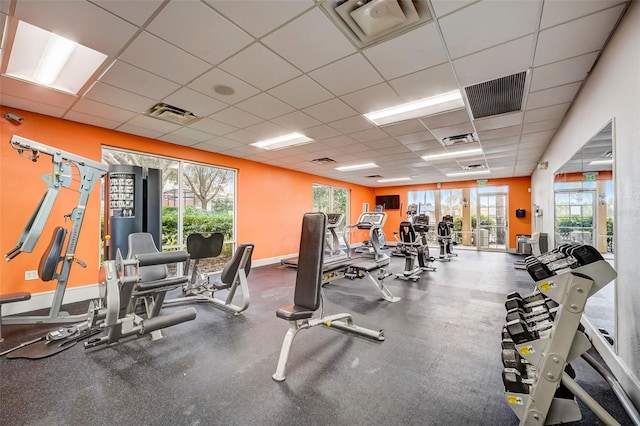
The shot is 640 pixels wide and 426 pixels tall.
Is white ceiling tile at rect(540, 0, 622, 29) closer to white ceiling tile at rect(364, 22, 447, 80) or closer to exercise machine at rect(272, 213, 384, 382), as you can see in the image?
white ceiling tile at rect(364, 22, 447, 80)

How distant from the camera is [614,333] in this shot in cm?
211

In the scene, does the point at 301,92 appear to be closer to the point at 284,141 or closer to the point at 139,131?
the point at 284,141

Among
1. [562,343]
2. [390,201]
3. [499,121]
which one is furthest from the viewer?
[390,201]

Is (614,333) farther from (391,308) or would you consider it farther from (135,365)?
(135,365)

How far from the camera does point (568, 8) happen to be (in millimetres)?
1825

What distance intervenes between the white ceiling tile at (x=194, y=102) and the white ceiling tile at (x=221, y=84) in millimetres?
130

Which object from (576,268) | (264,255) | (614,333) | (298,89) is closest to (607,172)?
(614,333)

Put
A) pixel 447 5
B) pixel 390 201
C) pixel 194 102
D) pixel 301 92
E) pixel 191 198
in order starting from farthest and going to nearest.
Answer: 1. pixel 390 201
2. pixel 191 198
3. pixel 194 102
4. pixel 301 92
5. pixel 447 5

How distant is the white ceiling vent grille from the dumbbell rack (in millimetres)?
1867

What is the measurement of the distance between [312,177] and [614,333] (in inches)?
296

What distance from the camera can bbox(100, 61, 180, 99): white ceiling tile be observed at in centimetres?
260

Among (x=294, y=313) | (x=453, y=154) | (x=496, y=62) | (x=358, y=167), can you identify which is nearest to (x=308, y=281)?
(x=294, y=313)

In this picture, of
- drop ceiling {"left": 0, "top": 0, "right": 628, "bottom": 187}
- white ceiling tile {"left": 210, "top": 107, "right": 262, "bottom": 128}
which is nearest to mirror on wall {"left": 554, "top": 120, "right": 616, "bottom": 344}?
drop ceiling {"left": 0, "top": 0, "right": 628, "bottom": 187}

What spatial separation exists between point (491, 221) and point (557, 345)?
9.98 metres
